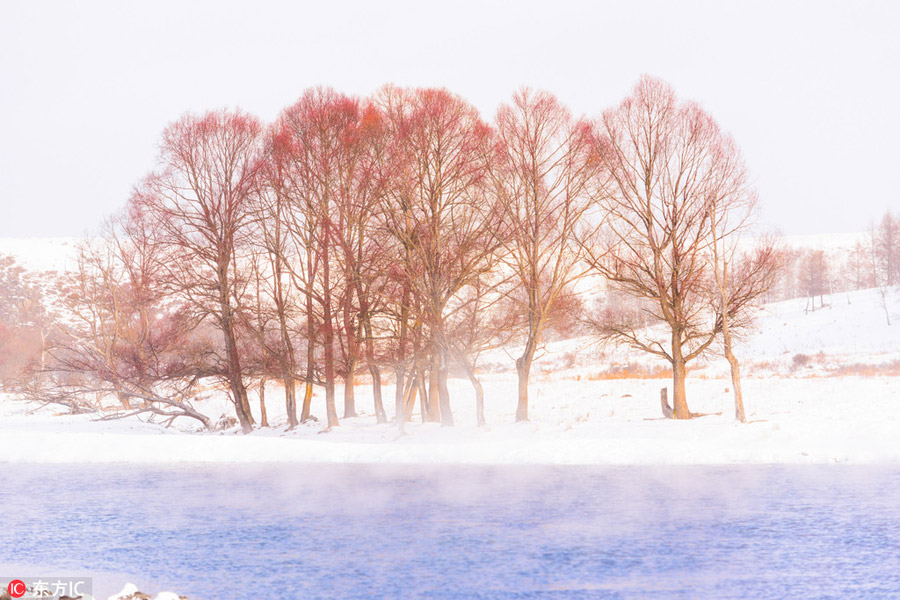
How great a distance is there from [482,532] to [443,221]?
1800 cm

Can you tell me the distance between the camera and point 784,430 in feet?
83.5

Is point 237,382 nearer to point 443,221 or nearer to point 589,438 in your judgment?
point 443,221

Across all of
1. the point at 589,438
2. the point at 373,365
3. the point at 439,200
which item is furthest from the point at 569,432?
the point at 439,200

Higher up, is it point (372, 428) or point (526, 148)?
point (526, 148)

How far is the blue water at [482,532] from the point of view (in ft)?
35.7

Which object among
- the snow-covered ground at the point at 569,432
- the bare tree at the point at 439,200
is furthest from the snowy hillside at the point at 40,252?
the bare tree at the point at 439,200

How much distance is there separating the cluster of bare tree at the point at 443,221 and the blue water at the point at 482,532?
966cm

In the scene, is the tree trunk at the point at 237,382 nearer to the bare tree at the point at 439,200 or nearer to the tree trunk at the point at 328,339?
the tree trunk at the point at 328,339

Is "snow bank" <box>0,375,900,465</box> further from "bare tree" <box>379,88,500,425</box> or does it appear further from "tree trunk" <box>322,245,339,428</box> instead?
"bare tree" <box>379,88,500,425</box>

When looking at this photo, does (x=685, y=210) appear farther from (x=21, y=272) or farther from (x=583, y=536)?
(x=21, y=272)

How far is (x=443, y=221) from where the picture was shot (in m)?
30.8

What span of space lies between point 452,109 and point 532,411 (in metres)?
14.2

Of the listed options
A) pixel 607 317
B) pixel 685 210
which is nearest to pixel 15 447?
pixel 607 317

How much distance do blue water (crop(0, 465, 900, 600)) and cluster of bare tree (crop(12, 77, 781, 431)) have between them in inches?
380
